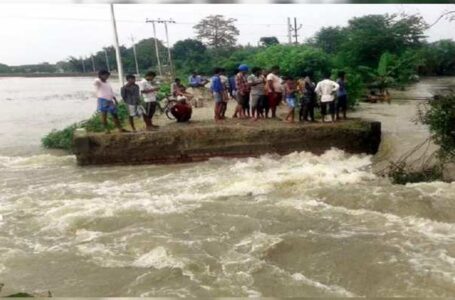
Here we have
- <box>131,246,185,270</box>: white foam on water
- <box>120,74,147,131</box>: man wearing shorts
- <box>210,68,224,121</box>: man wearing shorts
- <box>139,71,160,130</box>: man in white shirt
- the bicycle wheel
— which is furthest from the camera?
the bicycle wheel

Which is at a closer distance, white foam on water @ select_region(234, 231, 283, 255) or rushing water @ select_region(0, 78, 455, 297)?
rushing water @ select_region(0, 78, 455, 297)

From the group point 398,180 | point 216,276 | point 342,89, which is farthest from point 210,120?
point 216,276

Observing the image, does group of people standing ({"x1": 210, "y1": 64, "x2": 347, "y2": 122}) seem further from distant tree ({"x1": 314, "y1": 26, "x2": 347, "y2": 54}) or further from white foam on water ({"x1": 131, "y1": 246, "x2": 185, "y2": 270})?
distant tree ({"x1": 314, "y1": 26, "x2": 347, "y2": 54})

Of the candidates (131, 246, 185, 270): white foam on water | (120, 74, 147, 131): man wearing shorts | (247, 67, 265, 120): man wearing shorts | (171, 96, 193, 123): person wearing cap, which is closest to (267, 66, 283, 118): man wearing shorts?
(247, 67, 265, 120): man wearing shorts

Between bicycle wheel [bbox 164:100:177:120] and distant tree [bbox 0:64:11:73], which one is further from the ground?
distant tree [bbox 0:64:11:73]

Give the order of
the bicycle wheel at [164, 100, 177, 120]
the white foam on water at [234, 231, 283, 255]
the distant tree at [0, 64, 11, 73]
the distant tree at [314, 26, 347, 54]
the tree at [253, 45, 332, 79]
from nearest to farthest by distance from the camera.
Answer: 1. the white foam on water at [234, 231, 283, 255]
2. the bicycle wheel at [164, 100, 177, 120]
3. the tree at [253, 45, 332, 79]
4. the distant tree at [314, 26, 347, 54]
5. the distant tree at [0, 64, 11, 73]

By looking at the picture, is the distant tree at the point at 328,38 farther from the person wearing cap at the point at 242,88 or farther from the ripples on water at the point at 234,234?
the ripples on water at the point at 234,234

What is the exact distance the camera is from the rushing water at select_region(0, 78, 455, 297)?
513 cm

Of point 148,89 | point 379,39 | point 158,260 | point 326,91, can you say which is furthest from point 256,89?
point 379,39

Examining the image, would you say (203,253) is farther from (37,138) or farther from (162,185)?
(37,138)

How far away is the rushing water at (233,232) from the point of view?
5129mm

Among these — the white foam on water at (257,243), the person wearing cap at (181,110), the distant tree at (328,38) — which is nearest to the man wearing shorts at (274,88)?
the person wearing cap at (181,110)

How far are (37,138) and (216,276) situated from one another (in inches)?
577

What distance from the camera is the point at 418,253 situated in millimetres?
5613
